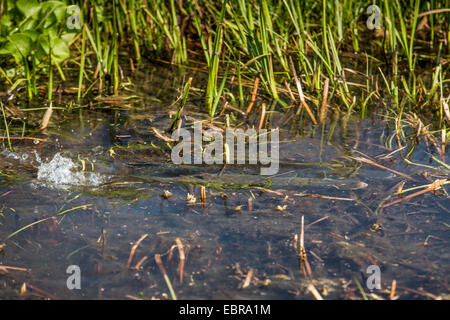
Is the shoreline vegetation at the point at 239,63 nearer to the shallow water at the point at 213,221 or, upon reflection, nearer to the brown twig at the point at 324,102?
the brown twig at the point at 324,102

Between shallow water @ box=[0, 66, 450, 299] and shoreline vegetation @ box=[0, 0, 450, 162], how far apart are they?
→ 0.28 meters

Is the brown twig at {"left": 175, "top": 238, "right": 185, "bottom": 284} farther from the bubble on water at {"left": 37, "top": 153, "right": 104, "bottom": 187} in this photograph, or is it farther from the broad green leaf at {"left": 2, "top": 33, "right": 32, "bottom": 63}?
the broad green leaf at {"left": 2, "top": 33, "right": 32, "bottom": 63}

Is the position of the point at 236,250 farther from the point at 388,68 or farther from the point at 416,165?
the point at 388,68

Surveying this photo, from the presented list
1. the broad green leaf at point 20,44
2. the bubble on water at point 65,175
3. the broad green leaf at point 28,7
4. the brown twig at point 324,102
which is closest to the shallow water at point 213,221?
the bubble on water at point 65,175

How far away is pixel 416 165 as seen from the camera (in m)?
2.39

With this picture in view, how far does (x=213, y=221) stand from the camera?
1.95 metres

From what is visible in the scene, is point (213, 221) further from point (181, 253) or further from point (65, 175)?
point (65, 175)

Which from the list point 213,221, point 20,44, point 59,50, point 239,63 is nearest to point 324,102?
point 239,63

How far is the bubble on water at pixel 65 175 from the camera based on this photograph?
2.21 metres

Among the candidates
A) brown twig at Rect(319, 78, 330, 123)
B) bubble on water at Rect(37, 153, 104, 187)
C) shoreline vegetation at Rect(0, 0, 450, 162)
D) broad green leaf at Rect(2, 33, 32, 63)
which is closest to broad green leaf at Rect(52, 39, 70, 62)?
shoreline vegetation at Rect(0, 0, 450, 162)

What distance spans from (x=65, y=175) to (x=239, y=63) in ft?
4.03
